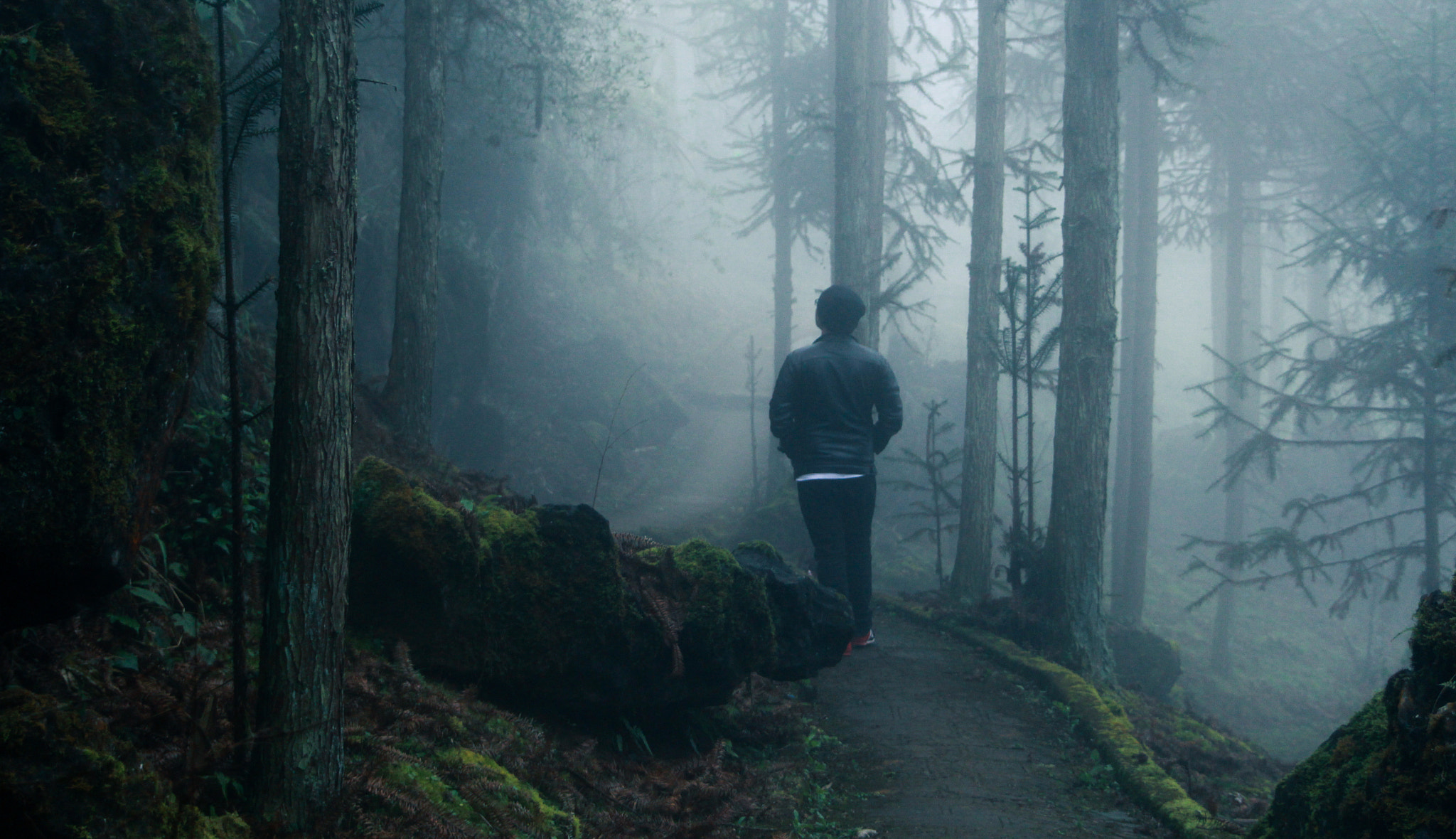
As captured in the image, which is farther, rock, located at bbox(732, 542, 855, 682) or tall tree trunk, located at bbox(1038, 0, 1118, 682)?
tall tree trunk, located at bbox(1038, 0, 1118, 682)

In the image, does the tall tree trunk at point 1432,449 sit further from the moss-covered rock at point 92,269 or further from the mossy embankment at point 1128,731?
the moss-covered rock at point 92,269

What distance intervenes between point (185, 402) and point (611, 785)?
258 cm

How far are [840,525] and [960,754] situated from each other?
206cm

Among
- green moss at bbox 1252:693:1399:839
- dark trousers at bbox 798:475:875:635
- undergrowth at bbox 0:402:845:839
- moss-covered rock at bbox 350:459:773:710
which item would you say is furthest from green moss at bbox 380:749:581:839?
dark trousers at bbox 798:475:875:635

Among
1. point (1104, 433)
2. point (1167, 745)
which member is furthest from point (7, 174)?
point (1104, 433)

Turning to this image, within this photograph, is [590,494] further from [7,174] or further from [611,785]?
[7,174]

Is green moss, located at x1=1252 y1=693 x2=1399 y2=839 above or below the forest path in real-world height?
above

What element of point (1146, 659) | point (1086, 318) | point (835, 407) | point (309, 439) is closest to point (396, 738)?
point (309, 439)

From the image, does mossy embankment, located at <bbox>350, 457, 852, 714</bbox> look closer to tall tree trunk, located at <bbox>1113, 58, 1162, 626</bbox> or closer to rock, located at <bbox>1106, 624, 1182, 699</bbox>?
rock, located at <bbox>1106, 624, 1182, 699</bbox>

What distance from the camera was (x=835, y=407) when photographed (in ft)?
22.4

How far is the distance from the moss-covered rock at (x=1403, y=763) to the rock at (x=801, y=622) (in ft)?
9.49

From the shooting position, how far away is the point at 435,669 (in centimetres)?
409

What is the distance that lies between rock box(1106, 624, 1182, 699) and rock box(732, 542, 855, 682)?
8.59m

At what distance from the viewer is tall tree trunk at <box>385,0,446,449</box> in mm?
10477
